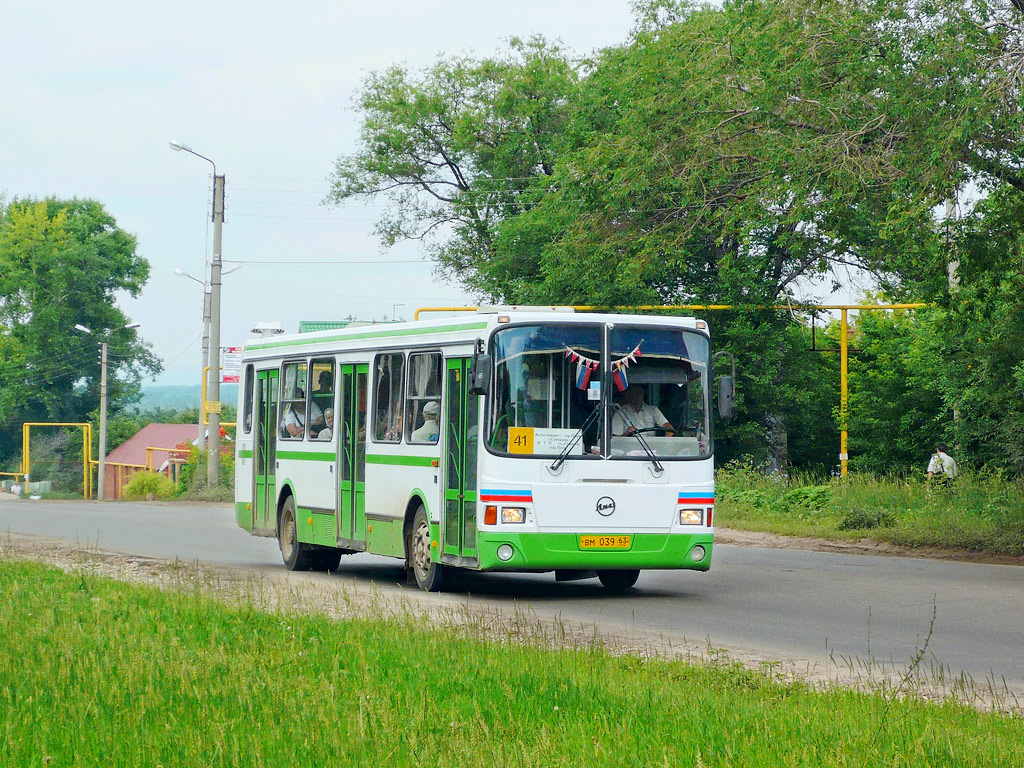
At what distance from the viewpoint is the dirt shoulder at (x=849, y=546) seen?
2111 cm

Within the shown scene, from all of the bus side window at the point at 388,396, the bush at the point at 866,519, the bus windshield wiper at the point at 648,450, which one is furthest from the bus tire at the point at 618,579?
the bush at the point at 866,519

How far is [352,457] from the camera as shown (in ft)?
58.5

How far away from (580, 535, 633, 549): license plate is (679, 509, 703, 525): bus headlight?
59cm

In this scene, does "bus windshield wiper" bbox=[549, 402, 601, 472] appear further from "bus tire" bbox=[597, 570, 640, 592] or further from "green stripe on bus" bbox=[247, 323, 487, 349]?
"bus tire" bbox=[597, 570, 640, 592]

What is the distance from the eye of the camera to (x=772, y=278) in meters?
37.2

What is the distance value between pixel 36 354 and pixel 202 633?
8492cm

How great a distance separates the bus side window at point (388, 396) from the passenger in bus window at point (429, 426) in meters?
0.43

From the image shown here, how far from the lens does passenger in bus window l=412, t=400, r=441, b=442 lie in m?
16.1

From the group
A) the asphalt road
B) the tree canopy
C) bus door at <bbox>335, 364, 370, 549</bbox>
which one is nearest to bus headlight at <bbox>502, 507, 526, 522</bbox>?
the asphalt road

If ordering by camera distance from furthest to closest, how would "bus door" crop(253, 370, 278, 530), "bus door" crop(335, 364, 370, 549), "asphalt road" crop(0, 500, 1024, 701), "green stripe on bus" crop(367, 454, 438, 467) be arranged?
"bus door" crop(253, 370, 278, 530) → "bus door" crop(335, 364, 370, 549) → "green stripe on bus" crop(367, 454, 438, 467) → "asphalt road" crop(0, 500, 1024, 701)

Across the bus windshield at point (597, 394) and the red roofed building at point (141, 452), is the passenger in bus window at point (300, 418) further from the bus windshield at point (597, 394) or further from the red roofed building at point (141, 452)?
the red roofed building at point (141, 452)

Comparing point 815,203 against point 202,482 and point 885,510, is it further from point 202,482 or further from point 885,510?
point 202,482

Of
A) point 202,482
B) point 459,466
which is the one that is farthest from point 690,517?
point 202,482

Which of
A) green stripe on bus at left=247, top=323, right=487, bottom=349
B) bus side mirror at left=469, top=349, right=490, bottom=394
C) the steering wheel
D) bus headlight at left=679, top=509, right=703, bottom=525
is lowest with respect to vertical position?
bus headlight at left=679, top=509, right=703, bottom=525
